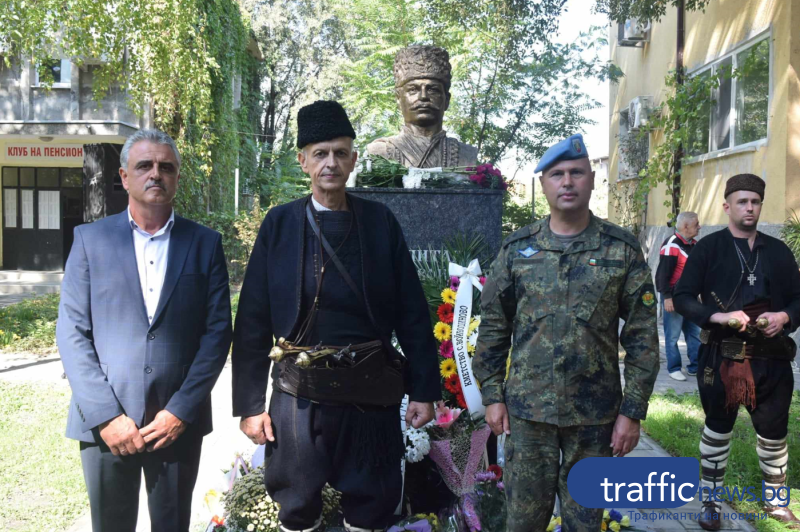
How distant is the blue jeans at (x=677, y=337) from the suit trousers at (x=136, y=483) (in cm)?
635

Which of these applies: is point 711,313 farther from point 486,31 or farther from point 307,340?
point 486,31

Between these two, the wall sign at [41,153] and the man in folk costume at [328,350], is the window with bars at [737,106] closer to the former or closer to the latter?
the man in folk costume at [328,350]

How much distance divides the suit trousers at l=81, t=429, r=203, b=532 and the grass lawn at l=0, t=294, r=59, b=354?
25.5 ft

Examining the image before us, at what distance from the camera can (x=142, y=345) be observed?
2.75 meters

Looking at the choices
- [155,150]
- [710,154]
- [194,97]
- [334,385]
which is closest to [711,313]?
[334,385]

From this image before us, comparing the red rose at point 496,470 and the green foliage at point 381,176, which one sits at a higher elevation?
the green foliage at point 381,176

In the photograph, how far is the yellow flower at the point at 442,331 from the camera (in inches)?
166

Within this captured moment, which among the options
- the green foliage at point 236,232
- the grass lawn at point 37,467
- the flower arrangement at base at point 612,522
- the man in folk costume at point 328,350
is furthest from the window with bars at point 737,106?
the green foliage at point 236,232

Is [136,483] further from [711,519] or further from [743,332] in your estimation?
[743,332]

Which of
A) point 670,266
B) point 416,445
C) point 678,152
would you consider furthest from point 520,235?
point 678,152

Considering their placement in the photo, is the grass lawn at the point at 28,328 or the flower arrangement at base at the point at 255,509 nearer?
the flower arrangement at base at the point at 255,509

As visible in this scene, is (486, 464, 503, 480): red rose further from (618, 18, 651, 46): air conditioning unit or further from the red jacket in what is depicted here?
(618, 18, 651, 46): air conditioning unit

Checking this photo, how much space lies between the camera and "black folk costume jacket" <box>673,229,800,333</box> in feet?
12.6

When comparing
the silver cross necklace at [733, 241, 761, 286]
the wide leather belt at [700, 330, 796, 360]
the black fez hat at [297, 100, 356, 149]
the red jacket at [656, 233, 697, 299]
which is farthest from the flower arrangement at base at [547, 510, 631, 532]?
the red jacket at [656, 233, 697, 299]
